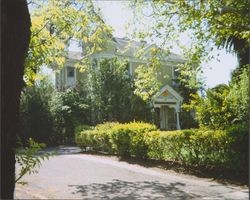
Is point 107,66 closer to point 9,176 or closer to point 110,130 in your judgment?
point 110,130

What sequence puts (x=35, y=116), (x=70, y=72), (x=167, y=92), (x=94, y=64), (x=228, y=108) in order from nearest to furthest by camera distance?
(x=228, y=108) → (x=35, y=116) → (x=94, y=64) → (x=167, y=92) → (x=70, y=72)

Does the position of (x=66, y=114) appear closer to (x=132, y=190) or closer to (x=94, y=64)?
(x=94, y=64)

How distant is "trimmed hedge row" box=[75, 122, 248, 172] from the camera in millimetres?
12359

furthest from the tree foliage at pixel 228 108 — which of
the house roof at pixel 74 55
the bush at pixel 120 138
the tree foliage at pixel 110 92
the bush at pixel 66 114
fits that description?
the house roof at pixel 74 55

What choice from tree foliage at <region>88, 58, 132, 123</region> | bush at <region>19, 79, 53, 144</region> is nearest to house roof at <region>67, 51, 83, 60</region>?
tree foliage at <region>88, 58, 132, 123</region>

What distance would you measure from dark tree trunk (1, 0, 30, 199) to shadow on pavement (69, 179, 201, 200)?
7.71m

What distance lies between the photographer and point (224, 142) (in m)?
12.7

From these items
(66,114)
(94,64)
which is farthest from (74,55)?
(66,114)

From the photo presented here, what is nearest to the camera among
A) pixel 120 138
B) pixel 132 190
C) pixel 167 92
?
pixel 132 190

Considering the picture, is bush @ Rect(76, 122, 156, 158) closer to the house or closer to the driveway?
the driveway

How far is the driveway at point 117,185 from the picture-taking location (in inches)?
396

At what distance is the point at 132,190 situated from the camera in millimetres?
10859

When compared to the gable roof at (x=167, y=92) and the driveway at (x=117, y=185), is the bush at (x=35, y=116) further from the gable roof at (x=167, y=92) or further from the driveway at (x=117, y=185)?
the driveway at (x=117, y=185)

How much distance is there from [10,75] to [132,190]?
8917 millimetres
